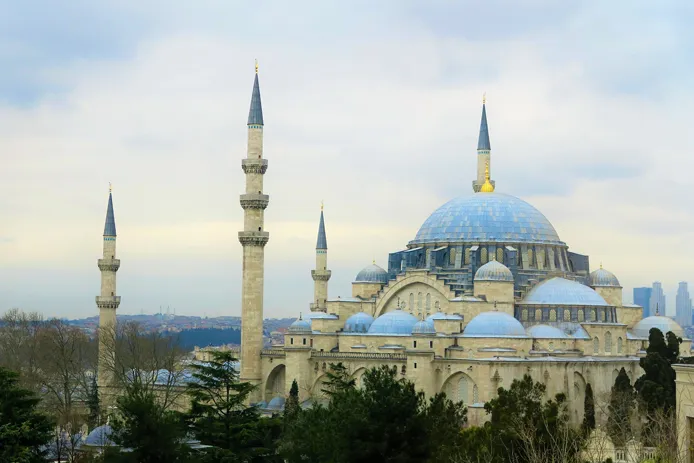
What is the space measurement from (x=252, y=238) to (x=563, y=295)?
11.1 metres

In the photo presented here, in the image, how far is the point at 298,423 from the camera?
26.9 meters

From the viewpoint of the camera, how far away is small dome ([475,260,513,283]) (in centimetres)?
4334

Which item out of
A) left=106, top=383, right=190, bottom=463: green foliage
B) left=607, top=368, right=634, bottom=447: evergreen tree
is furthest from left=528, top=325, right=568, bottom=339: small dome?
left=106, top=383, right=190, bottom=463: green foliage

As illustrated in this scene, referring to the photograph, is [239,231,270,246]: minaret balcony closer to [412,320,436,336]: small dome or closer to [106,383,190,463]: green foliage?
[412,320,436,336]: small dome

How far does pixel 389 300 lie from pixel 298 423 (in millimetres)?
19677

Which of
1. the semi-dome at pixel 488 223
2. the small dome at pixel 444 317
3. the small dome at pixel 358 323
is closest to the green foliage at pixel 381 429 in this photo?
the small dome at pixel 444 317

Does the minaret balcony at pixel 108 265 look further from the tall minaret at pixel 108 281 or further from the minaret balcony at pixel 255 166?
the minaret balcony at pixel 255 166

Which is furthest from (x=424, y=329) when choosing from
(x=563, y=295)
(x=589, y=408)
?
(x=563, y=295)

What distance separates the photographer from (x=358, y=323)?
4419cm

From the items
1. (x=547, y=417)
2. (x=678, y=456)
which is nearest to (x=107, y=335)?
(x=547, y=417)

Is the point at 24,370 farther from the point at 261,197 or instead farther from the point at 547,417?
the point at 547,417

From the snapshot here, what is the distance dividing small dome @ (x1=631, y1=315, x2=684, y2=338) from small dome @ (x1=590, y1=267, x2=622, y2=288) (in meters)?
1.91

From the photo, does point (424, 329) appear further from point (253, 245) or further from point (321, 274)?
point (321, 274)

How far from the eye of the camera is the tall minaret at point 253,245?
143ft
